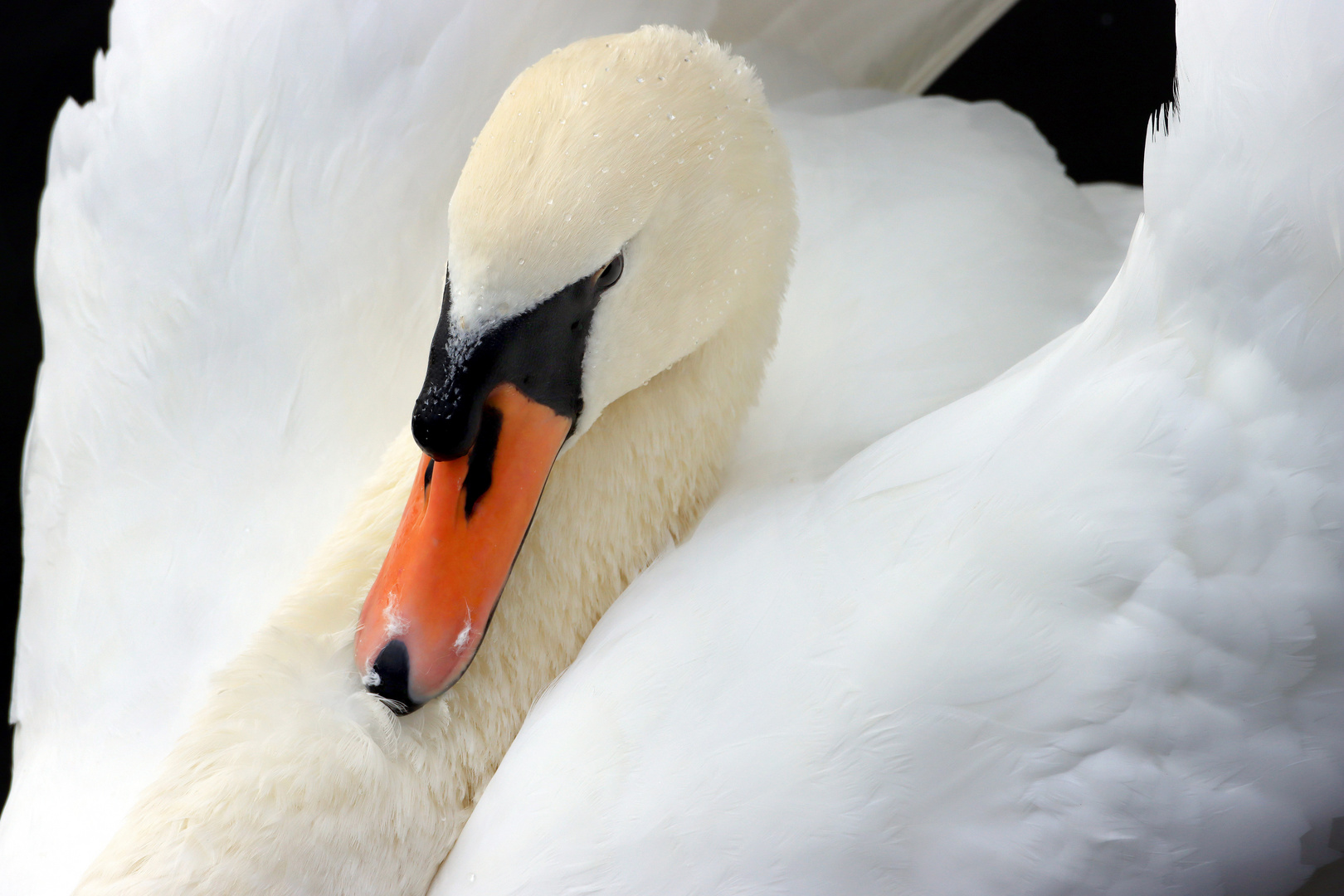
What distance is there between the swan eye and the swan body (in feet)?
1.65

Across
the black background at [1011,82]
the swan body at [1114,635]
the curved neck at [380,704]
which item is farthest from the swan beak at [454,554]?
the black background at [1011,82]

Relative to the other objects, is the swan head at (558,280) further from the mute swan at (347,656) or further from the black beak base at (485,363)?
the mute swan at (347,656)

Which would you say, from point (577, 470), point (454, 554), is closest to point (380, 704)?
point (454, 554)

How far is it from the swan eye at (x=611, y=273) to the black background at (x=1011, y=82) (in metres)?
2.69

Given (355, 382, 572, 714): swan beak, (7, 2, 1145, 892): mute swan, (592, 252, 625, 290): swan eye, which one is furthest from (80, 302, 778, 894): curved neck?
(592, 252, 625, 290): swan eye

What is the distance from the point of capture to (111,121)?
266 centimetres

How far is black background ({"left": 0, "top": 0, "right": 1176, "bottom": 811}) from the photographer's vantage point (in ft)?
13.3

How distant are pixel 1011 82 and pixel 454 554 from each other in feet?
10.0

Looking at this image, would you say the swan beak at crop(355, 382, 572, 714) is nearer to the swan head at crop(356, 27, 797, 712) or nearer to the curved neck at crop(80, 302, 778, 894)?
the swan head at crop(356, 27, 797, 712)

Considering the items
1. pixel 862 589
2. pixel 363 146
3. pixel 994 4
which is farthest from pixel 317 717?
pixel 994 4

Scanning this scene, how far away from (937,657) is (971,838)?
0.77 ft

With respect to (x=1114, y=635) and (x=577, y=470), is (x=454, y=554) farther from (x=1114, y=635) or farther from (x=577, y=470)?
(x=1114, y=635)

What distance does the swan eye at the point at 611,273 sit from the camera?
1797 millimetres

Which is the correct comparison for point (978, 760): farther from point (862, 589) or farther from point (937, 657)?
point (862, 589)
